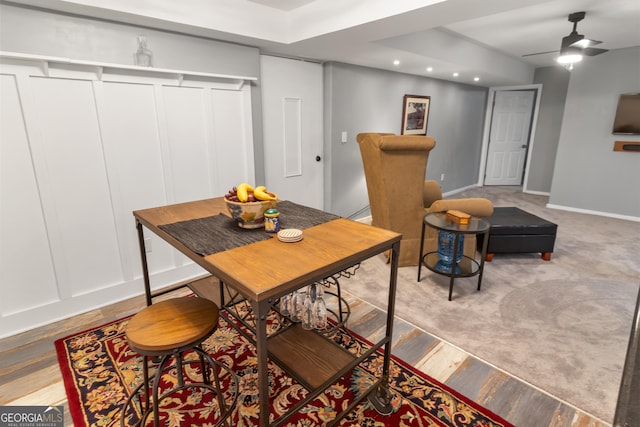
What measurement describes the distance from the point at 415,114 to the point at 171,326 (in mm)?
4976

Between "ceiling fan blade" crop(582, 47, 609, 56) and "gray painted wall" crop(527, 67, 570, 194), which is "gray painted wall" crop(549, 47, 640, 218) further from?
"ceiling fan blade" crop(582, 47, 609, 56)

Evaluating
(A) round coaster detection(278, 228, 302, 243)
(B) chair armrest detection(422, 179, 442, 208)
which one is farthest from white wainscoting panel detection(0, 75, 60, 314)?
(B) chair armrest detection(422, 179, 442, 208)

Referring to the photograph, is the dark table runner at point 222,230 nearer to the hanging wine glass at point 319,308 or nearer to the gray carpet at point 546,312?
the hanging wine glass at point 319,308

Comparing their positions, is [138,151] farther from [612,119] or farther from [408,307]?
[612,119]

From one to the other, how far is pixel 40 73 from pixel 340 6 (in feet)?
7.02

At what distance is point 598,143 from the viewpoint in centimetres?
502

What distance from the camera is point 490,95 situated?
6.93 metres

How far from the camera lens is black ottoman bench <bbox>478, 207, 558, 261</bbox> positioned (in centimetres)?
337

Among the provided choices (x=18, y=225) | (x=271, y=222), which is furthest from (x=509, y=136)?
(x=18, y=225)

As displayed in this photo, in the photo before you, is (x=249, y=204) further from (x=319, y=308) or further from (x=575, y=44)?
(x=575, y=44)

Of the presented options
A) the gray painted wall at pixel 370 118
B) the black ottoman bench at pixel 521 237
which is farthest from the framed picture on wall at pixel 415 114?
the black ottoman bench at pixel 521 237

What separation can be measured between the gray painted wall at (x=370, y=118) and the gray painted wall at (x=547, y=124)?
47.5 inches

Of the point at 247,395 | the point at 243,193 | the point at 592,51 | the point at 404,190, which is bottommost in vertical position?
the point at 247,395

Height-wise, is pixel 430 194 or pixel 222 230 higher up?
pixel 222 230
